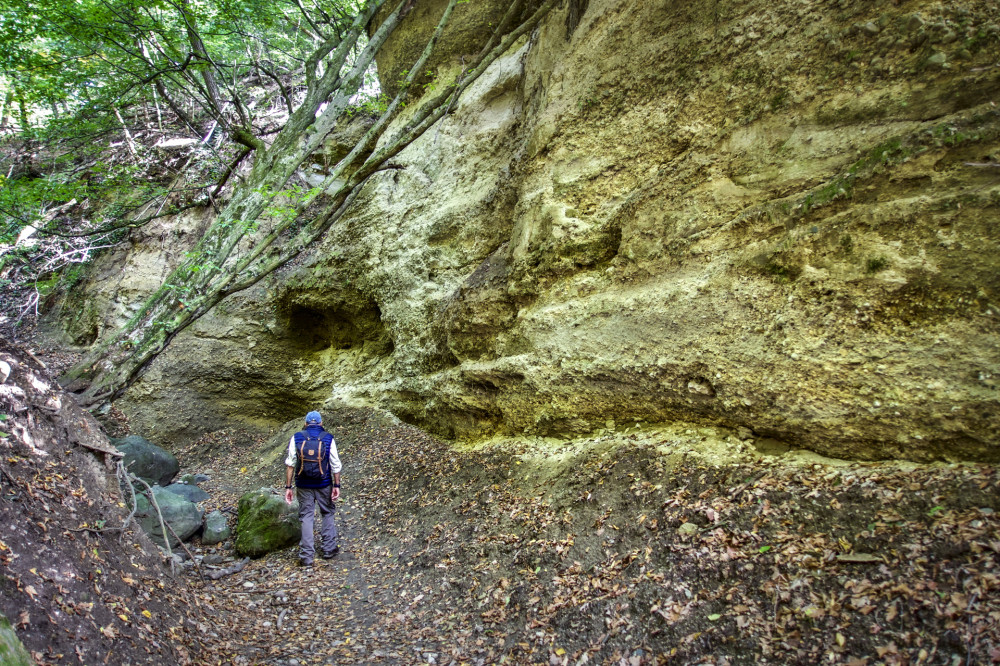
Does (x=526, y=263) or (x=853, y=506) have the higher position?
(x=526, y=263)

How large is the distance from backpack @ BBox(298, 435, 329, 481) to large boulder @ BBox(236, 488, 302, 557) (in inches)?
43.7

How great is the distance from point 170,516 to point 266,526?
5.07 feet

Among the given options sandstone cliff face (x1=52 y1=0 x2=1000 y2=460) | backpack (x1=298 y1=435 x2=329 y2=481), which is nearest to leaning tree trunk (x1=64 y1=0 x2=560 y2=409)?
sandstone cliff face (x1=52 y1=0 x2=1000 y2=460)

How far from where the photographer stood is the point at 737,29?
6.55m

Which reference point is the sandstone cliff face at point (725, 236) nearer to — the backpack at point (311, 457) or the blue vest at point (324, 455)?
the blue vest at point (324, 455)

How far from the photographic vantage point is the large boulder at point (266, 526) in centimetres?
751

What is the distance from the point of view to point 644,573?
475 cm

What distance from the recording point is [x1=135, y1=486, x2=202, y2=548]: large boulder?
23.0ft

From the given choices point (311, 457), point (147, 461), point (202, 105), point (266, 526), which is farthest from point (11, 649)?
point (202, 105)

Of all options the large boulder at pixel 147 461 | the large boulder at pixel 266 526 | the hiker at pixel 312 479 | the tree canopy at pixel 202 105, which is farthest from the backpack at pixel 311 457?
the large boulder at pixel 147 461

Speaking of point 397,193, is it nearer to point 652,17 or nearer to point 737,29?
point 652,17

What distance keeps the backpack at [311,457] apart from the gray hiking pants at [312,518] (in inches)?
12.4

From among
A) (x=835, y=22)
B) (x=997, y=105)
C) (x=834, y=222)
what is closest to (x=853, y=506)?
(x=834, y=222)

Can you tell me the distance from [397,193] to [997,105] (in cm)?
1055
